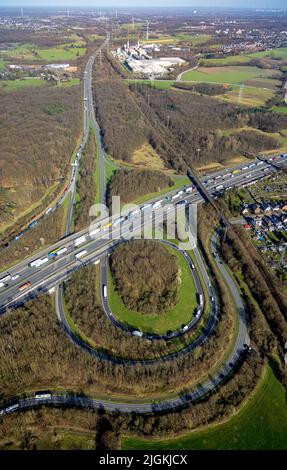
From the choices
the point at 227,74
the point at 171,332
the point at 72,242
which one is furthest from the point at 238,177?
the point at 227,74

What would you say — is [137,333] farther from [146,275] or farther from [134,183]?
Answer: [134,183]

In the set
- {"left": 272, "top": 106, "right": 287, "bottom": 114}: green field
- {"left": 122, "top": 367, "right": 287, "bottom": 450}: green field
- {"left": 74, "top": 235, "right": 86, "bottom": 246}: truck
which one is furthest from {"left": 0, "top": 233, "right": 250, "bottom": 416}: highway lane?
{"left": 272, "top": 106, "right": 287, "bottom": 114}: green field

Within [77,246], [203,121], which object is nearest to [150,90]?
[203,121]

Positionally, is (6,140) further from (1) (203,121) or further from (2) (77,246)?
(1) (203,121)

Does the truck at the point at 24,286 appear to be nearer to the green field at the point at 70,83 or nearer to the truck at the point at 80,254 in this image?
the truck at the point at 80,254

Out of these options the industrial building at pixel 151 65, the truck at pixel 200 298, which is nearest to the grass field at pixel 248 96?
the industrial building at pixel 151 65

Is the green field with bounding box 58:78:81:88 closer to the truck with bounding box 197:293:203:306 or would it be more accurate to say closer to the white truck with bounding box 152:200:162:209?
the white truck with bounding box 152:200:162:209
